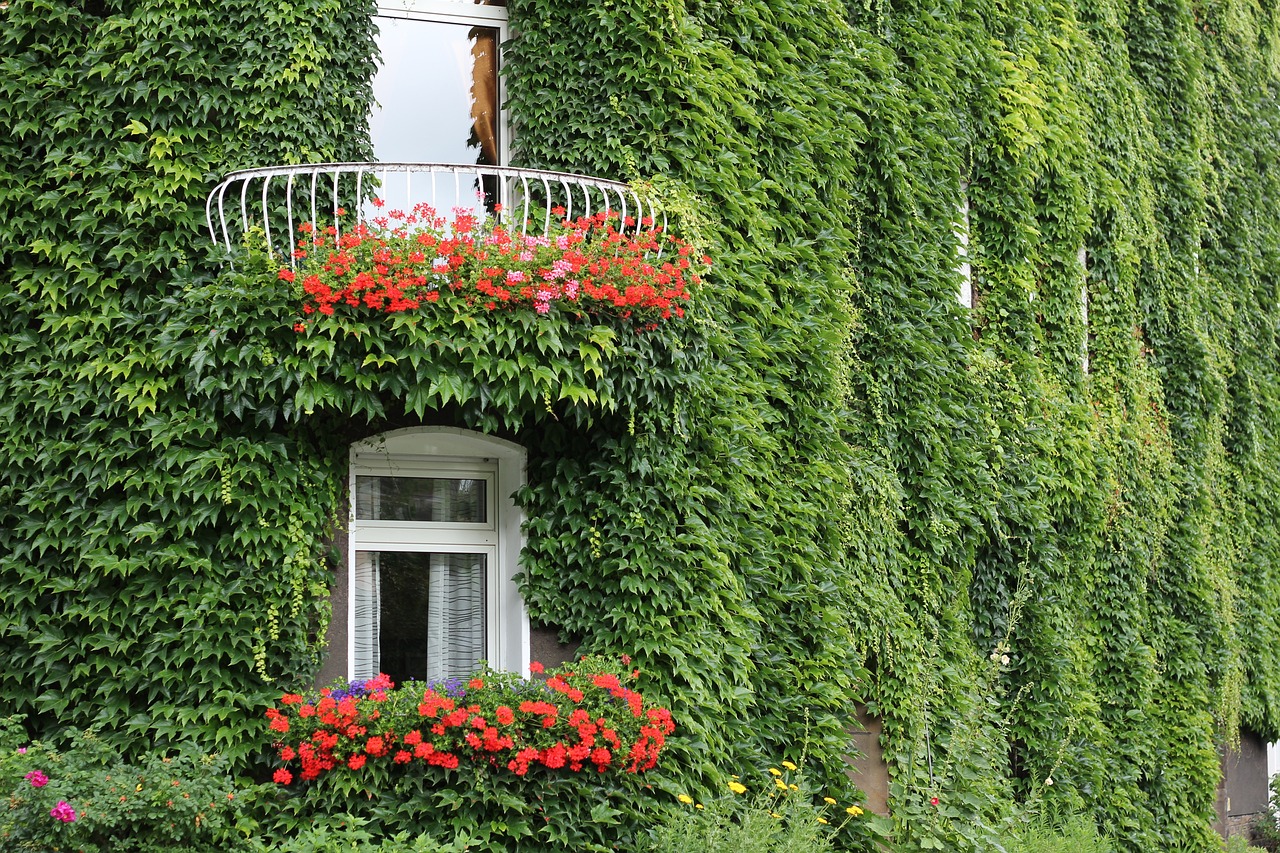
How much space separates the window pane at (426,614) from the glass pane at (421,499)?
23cm

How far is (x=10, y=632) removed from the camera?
23.0 ft

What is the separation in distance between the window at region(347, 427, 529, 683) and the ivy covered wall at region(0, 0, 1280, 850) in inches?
11.4

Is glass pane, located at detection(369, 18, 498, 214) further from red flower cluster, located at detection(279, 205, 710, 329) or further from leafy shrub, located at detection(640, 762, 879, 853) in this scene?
leafy shrub, located at detection(640, 762, 879, 853)

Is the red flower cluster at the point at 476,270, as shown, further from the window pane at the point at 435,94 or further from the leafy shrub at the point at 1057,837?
the leafy shrub at the point at 1057,837

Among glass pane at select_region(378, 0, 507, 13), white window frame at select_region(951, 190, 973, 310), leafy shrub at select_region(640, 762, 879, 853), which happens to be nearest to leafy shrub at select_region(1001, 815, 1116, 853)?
leafy shrub at select_region(640, 762, 879, 853)

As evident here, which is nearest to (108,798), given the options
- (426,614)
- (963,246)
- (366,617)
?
(366,617)

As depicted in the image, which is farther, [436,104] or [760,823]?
[436,104]

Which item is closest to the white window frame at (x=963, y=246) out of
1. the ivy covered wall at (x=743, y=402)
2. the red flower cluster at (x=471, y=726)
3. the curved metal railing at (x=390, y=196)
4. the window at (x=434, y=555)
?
the ivy covered wall at (x=743, y=402)

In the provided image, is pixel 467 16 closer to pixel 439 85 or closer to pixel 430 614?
pixel 439 85

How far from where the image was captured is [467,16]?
8.66 meters

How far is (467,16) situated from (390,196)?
1.38m

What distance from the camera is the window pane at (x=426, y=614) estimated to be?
7906mm

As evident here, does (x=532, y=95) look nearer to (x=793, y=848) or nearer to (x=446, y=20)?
(x=446, y=20)

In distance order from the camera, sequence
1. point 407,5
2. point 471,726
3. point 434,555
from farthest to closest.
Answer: point 407,5, point 434,555, point 471,726
